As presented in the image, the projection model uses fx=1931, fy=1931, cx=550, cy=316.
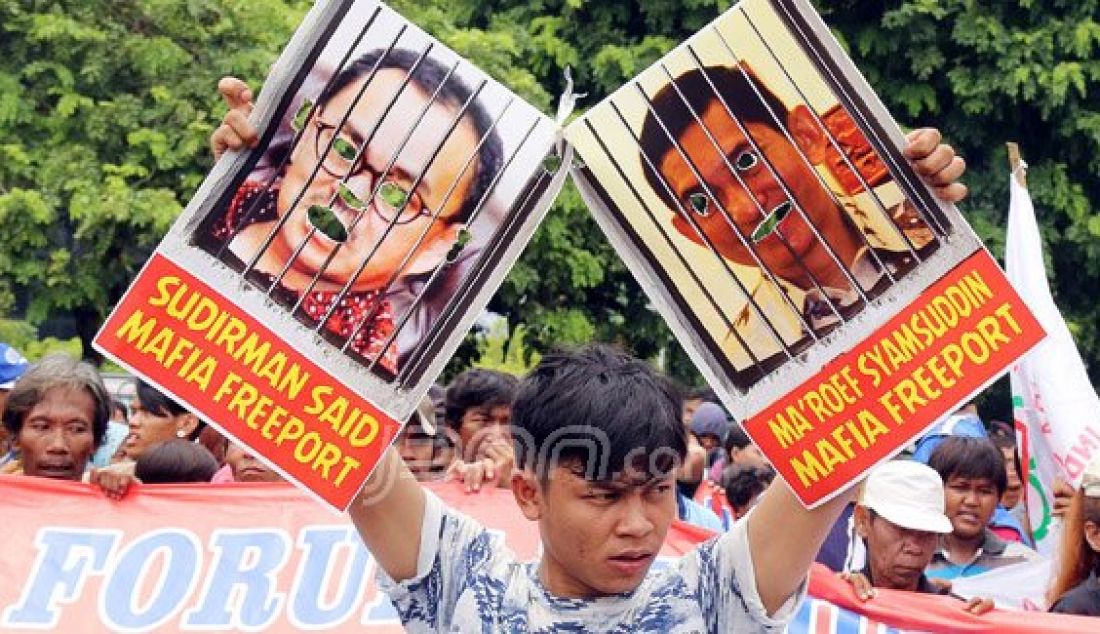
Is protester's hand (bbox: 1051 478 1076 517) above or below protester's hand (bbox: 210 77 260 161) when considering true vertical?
below

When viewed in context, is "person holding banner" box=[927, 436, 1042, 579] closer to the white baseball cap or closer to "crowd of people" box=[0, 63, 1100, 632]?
the white baseball cap

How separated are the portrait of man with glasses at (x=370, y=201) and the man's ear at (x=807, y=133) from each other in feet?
1.45

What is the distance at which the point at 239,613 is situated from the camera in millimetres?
5133

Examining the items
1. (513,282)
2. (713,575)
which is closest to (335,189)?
(713,575)

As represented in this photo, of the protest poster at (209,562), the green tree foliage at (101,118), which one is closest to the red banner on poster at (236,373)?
the protest poster at (209,562)

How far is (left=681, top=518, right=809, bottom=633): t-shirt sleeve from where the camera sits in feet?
8.66

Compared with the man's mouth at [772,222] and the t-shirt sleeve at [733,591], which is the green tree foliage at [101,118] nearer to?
the man's mouth at [772,222]

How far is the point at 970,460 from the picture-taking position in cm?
595

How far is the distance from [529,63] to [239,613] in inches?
358

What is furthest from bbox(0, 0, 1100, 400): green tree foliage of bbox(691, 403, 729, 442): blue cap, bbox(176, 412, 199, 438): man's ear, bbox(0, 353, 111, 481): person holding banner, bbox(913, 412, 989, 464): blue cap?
bbox(0, 353, 111, 481): person holding banner

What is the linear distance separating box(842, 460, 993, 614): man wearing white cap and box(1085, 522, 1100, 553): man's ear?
0.36 metres

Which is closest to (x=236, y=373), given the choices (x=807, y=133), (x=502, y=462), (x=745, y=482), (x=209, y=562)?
(x=807, y=133)

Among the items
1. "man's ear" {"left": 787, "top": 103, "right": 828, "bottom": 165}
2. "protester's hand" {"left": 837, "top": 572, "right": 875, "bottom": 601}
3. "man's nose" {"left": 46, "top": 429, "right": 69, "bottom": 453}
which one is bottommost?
A: "man's nose" {"left": 46, "top": 429, "right": 69, "bottom": 453}

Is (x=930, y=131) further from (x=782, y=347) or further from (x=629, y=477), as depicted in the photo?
(x=629, y=477)
